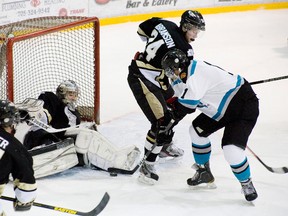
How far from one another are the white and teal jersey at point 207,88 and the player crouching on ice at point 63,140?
0.71 metres

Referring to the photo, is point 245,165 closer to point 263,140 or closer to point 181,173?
point 181,173

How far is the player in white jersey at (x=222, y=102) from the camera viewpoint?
342 cm

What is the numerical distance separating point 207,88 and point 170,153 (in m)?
0.95

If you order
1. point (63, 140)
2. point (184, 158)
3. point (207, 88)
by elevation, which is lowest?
point (184, 158)

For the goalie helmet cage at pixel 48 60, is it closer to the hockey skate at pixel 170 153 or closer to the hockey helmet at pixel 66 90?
the hockey helmet at pixel 66 90

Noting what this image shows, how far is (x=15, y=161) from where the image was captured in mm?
2562

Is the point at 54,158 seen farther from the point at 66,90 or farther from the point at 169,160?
the point at 169,160

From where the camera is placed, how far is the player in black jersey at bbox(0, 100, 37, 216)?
8.32 feet

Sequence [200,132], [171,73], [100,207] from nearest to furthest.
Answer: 1. [100,207]
2. [171,73]
3. [200,132]

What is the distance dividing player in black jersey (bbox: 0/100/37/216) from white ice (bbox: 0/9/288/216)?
29.4 inches

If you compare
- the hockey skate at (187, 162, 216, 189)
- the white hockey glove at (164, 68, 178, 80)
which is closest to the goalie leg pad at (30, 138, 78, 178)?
the hockey skate at (187, 162, 216, 189)

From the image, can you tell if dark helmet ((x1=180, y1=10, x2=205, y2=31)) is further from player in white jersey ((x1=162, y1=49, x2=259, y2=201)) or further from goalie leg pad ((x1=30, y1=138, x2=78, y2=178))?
goalie leg pad ((x1=30, y1=138, x2=78, y2=178))

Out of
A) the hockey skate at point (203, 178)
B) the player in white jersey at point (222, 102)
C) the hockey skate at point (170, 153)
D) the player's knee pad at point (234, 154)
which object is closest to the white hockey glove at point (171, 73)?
the player in white jersey at point (222, 102)

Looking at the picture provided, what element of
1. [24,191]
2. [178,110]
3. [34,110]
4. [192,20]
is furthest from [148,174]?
[24,191]
